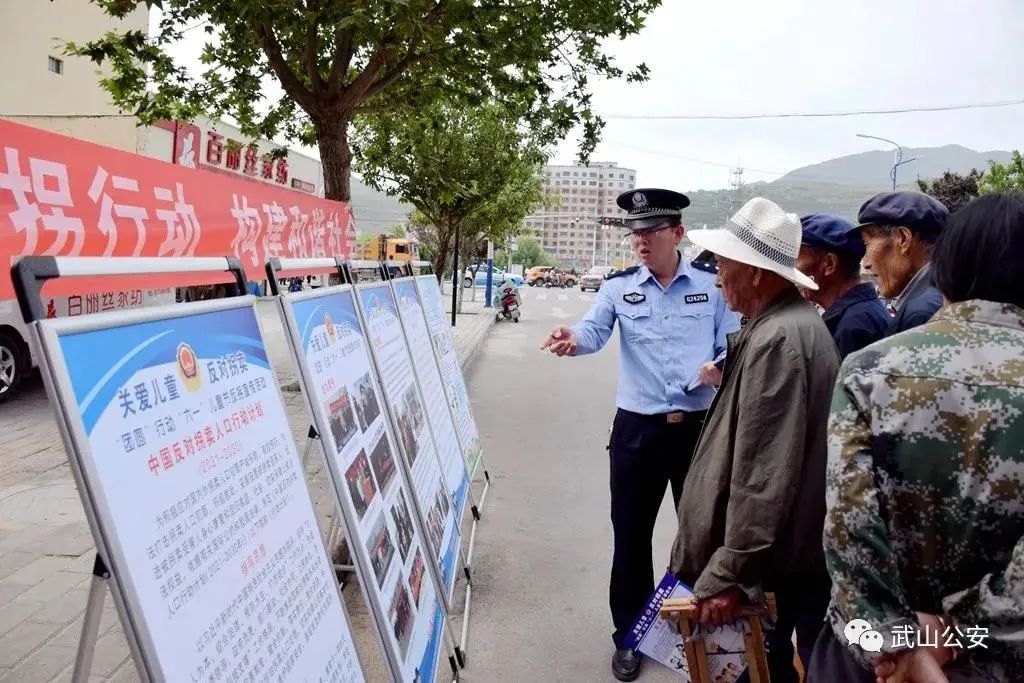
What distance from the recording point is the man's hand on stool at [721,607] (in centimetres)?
193

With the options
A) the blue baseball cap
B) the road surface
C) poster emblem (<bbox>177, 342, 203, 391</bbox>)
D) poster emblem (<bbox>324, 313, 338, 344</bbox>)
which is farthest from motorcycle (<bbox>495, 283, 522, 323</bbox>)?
poster emblem (<bbox>177, 342, 203, 391</bbox>)

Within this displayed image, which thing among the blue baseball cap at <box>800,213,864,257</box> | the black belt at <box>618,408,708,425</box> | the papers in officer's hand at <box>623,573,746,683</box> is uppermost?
the blue baseball cap at <box>800,213,864,257</box>

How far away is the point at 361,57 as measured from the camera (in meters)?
7.73

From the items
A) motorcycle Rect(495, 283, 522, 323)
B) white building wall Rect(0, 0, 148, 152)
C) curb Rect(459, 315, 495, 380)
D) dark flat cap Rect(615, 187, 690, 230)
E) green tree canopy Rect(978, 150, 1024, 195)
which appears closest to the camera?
dark flat cap Rect(615, 187, 690, 230)

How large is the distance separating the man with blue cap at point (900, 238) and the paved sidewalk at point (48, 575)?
7.81 feet

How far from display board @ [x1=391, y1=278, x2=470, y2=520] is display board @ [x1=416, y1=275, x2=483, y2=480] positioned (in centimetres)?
13

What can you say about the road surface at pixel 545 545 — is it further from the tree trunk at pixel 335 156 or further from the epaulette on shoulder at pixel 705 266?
the tree trunk at pixel 335 156

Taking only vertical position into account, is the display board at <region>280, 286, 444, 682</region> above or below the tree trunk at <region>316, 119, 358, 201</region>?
below

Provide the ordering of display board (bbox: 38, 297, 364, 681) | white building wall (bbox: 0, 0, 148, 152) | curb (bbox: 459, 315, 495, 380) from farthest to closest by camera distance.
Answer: white building wall (bbox: 0, 0, 148, 152)
curb (bbox: 459, 315, 495, 380)
display board (bbox: 38, 297, 364, 681)

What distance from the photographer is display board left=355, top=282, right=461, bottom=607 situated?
2.70 meters

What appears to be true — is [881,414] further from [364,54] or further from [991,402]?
[364,54]

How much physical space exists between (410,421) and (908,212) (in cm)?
213

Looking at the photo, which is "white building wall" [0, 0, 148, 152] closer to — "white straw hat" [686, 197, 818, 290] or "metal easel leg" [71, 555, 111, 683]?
"white straw hat" [686, 197, 818, 290]

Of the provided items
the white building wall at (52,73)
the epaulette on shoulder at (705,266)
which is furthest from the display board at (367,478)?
the white building wall at (52,73)
